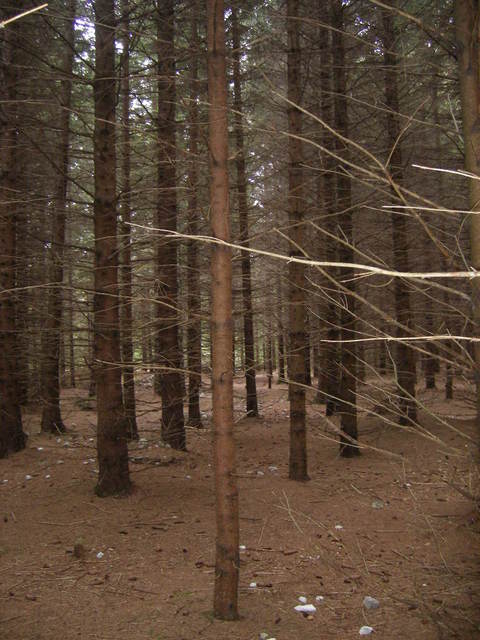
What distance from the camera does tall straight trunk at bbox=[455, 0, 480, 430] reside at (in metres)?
2.81

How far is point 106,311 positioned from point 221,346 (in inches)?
135

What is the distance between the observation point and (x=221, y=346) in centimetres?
462

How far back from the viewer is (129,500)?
24.6 feet

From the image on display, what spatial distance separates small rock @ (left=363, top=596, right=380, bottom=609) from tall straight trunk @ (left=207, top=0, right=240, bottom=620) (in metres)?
1.28

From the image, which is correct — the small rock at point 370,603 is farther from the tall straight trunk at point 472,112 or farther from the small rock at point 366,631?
the tall straight trunk at point 472,112

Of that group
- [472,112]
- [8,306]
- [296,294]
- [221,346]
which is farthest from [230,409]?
[8,306]

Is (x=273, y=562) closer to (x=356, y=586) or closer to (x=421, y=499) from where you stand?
(x=356, y=586)

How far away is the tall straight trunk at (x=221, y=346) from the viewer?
4516mm

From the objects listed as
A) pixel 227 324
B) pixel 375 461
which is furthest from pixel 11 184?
pixel 375 461

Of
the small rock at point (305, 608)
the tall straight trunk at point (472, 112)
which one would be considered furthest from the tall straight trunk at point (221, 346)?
the tall straight trunk at point (472, 112)

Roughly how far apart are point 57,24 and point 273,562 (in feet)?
39.2

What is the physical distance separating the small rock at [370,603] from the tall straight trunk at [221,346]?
4.19 feet

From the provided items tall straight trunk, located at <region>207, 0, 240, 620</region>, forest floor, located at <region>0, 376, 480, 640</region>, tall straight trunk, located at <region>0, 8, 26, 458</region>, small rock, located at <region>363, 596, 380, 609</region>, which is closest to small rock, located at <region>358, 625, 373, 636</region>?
forest floor, located at <region>0, 376, 480, 640</region>

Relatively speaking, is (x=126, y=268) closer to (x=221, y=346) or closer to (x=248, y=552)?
(x=221, y=346)
